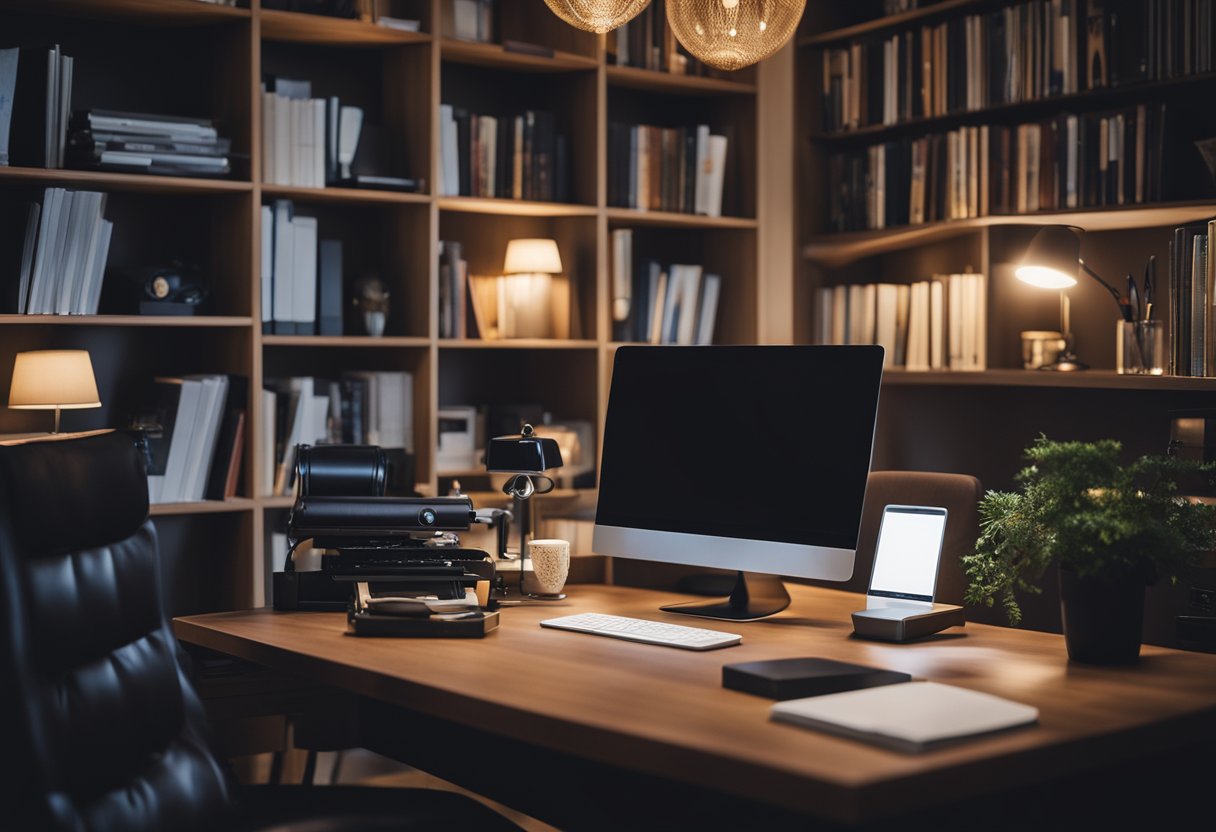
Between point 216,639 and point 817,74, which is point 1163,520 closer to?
point 216,639

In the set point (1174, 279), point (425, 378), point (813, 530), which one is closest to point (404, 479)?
point (425, 378)

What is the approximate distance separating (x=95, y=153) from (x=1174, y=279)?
8.61 feet

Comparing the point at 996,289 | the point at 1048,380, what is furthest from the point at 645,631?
the point at 996,289

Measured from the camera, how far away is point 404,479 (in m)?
3.73

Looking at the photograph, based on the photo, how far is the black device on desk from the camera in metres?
2.32

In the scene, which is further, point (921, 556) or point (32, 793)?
point (921, 556)

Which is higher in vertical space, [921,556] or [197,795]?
[921,556]

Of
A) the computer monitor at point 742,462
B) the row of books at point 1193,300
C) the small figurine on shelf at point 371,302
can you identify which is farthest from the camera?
the small figurine on shelf at point 371,302

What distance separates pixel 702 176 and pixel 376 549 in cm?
239

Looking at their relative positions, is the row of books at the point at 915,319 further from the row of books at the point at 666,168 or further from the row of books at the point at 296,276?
the row of books at the point at 296,276

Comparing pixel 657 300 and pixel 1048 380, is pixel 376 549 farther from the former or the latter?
pixel 657 300

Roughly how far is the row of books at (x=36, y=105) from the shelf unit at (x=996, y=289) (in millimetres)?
2288

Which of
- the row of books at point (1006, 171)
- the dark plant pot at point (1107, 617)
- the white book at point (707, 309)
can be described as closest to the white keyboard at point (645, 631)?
the dark plant pot at point (1107, 617)

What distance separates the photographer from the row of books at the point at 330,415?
144 inches
